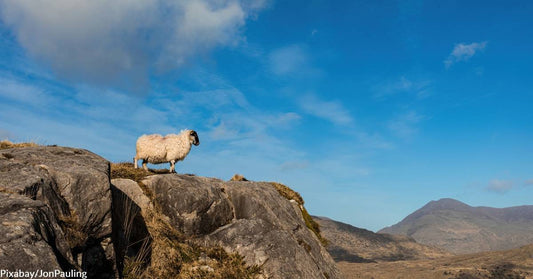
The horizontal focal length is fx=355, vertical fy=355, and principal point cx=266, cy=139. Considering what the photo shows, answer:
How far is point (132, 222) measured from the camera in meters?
10.9

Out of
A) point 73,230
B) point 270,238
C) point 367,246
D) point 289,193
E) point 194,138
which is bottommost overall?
point 367,246

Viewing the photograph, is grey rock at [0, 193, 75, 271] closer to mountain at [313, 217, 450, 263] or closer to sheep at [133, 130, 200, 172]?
sheep at [133, 130, 200, 172]

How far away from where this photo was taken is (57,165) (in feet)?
30.9

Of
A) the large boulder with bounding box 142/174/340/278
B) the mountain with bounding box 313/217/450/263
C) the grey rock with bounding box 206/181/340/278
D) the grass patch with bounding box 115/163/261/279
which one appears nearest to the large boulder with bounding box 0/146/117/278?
the grass patch with bounding box 115/163/261/279

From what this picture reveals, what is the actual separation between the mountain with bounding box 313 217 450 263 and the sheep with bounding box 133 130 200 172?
127 m

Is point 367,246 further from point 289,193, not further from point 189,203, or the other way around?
point 189,203

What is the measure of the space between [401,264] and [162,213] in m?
115

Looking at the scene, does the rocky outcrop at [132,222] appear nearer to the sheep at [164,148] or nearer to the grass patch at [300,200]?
the grass patch at [300,200]

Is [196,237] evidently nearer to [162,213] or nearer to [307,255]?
[162,213]

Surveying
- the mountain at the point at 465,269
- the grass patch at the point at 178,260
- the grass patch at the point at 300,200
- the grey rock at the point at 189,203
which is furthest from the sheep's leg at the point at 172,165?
the mountain at the point at 465,269

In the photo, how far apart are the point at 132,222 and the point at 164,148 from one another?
7.42 metres

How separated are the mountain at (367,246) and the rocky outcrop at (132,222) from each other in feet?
427

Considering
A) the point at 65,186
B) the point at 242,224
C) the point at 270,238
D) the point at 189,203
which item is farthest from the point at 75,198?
the point at 270,238

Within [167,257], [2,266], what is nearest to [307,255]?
[167,257]
